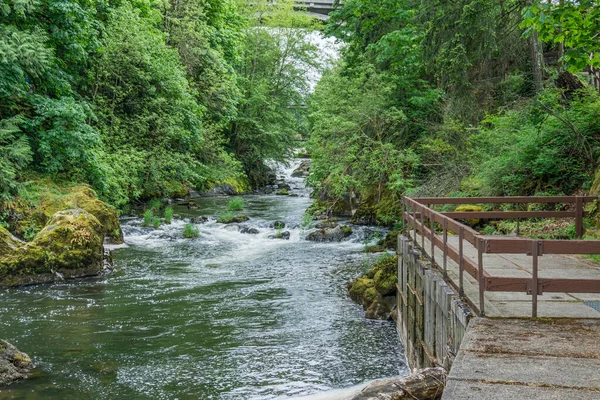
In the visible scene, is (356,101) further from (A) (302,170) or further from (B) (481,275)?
(A) (302,170)

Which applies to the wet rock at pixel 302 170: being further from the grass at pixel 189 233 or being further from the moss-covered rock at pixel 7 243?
the moss-covered rock at pixel 7 243

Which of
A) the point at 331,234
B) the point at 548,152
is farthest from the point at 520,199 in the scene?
the point at 331,234

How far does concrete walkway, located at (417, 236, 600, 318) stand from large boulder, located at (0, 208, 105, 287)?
9.64 meters

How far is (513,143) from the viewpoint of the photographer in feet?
52.3

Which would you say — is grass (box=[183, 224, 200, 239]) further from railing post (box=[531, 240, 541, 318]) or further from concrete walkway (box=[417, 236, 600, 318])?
railing post (box=[531, 240, 541, 318])

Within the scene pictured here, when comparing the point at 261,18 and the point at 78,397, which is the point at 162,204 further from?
the point at 78,397

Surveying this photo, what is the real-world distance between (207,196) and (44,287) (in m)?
22.1

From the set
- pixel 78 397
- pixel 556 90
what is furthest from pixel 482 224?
pixel 78 397

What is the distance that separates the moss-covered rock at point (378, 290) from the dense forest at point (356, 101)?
3.93 metres

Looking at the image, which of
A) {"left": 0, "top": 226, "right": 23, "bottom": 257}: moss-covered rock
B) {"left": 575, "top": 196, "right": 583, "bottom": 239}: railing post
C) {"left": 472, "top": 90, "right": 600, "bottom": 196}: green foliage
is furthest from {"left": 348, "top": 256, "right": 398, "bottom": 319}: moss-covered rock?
{"left": 0, "top": 226, "right": 23, "bottom": 257}: moss-covered rock

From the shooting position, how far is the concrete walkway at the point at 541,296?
634 centimetres

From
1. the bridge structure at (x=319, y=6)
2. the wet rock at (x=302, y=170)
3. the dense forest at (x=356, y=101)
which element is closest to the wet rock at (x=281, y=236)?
the dense forest at (x=356, y=101)

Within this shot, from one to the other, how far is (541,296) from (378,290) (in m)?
6.09

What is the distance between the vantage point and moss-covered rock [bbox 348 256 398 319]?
491 inches
